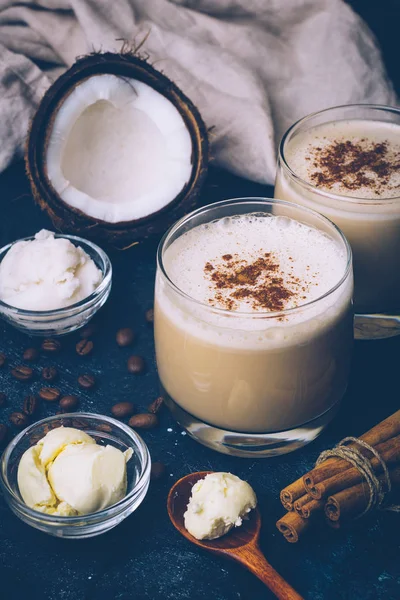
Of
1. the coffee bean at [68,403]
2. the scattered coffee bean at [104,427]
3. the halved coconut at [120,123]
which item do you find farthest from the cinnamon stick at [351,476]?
the halved coconut at [120,123]

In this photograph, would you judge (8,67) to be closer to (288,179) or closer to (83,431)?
(288,179)

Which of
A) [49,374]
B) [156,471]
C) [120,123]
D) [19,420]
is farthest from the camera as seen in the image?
[120,123]

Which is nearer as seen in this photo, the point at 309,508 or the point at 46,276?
the point at 309,508

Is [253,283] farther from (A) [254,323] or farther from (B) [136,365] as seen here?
(B) [136,365]

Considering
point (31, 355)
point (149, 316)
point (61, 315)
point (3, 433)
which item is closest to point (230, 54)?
point (149, 316)

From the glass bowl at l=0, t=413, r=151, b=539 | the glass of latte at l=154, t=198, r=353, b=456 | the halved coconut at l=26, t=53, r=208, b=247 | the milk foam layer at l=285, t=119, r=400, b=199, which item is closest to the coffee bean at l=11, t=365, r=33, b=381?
the glass bowl at l=0, t=413, r=151, b=539

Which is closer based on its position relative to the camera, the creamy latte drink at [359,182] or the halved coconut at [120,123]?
the creamy latte drink at [359,182]

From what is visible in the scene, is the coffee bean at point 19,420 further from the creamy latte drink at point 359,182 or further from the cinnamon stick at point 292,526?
the creamy latte drink at point 359,182

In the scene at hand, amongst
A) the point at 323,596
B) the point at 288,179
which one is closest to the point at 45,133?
the point at 288,179
